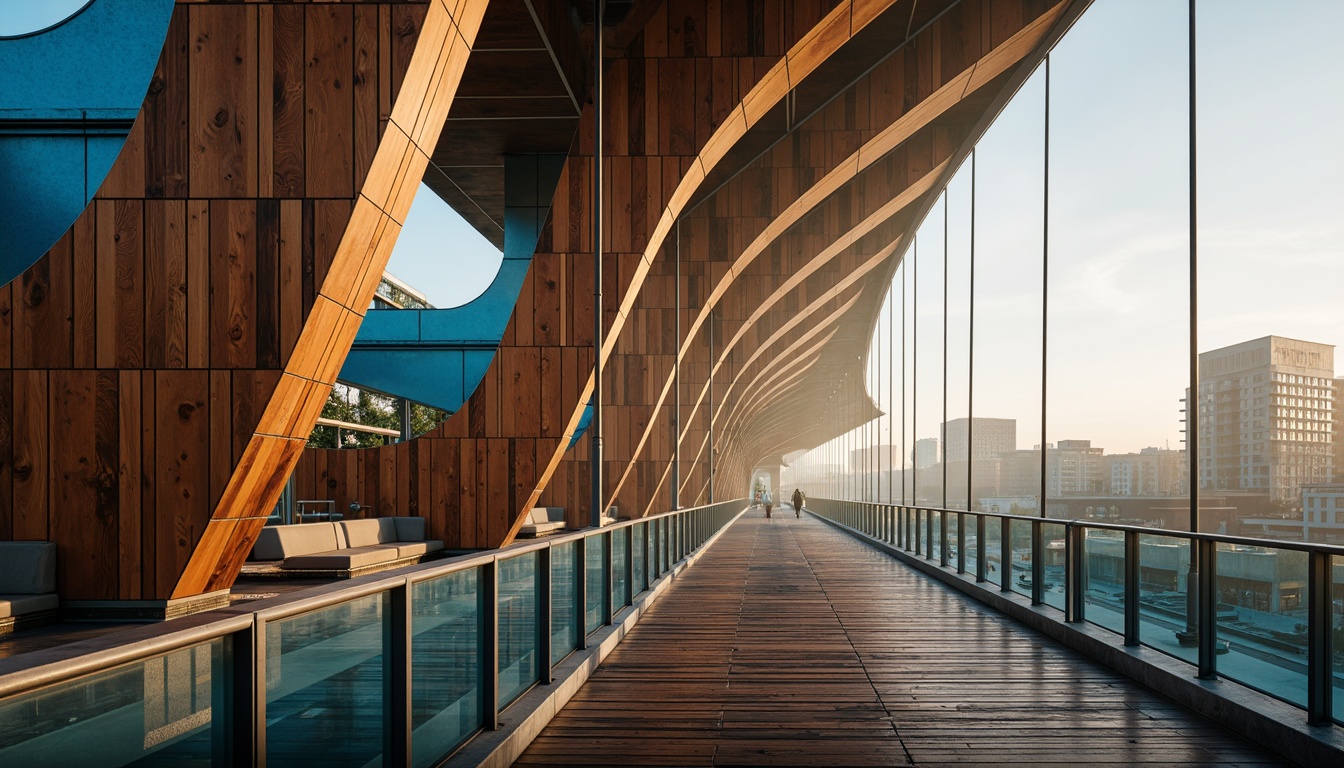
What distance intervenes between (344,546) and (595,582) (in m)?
6.37

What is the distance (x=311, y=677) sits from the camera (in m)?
2.72

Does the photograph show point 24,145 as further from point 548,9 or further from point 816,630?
point 816,630

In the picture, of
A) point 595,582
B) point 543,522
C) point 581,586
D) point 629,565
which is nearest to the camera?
point 581,586

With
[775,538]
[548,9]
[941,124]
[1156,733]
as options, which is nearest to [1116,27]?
[941,124]

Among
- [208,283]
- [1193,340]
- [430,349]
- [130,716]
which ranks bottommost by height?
[130,716]

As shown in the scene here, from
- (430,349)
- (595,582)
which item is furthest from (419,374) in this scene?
(595,582)

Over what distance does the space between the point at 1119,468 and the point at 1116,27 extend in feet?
23.2

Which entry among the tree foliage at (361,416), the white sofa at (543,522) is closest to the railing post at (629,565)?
the white sofa at (543,522)

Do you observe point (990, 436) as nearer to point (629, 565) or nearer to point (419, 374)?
point (419, 374)

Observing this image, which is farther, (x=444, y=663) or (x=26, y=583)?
(x=26, y=583)

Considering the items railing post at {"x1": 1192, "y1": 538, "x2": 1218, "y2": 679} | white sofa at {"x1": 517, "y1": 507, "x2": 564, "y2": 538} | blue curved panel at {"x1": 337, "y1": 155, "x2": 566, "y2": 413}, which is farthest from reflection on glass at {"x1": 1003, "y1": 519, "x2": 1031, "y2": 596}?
blue curved panel at {"x1": 337, "y1": 155, "x2": 566, "y2": 413}

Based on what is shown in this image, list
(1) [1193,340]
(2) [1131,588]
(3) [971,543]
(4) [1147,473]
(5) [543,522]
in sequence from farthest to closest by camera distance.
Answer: (5) [543,522]
(4) [1147,473]
(3) [971,543]
(1) [1193,340]
(2) [1131,588]

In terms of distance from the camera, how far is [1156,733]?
16.6 feet

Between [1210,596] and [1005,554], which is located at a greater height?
[1210,596]
